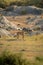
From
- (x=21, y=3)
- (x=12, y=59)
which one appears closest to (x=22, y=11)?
(x=21, y=3)

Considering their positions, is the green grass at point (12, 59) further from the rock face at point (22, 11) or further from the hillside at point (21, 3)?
the hillside at point (21, 3)

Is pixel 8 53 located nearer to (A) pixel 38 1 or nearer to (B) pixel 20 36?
(B) pixel 20 36

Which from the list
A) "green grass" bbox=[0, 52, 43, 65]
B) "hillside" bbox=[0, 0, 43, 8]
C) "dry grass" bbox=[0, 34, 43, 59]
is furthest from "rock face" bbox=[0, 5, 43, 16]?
"green grass" bbox=[0, 52, 43, 65]

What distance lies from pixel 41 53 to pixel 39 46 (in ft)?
9.19

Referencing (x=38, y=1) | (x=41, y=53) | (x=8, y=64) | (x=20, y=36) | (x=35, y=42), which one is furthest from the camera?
(x=38, y=1)

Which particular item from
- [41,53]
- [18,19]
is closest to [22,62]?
[41,53]

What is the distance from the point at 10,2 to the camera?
68.4 metres

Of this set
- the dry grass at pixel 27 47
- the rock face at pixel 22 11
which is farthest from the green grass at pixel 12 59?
the rock face at pixel 22 11

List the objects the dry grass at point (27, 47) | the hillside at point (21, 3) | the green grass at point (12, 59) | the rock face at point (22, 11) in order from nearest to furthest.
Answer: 1. the green grass at point (12, 59)
2. the dry grass at point (27, 47)
3. the rock face at point (22, 11)
4. the hillside at point (21, 3)

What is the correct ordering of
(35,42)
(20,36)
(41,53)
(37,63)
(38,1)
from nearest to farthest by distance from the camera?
(37,63), (41,53), (35,42), (20,36), (38,1)

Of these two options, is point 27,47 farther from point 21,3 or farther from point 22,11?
point 21,3

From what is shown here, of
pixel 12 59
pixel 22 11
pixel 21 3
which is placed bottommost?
pixel 21 3

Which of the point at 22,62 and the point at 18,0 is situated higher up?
the point at 22,62

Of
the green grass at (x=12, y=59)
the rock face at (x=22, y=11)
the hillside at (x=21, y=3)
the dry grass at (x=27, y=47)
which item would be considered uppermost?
the green grass at (x=12, y=59)
